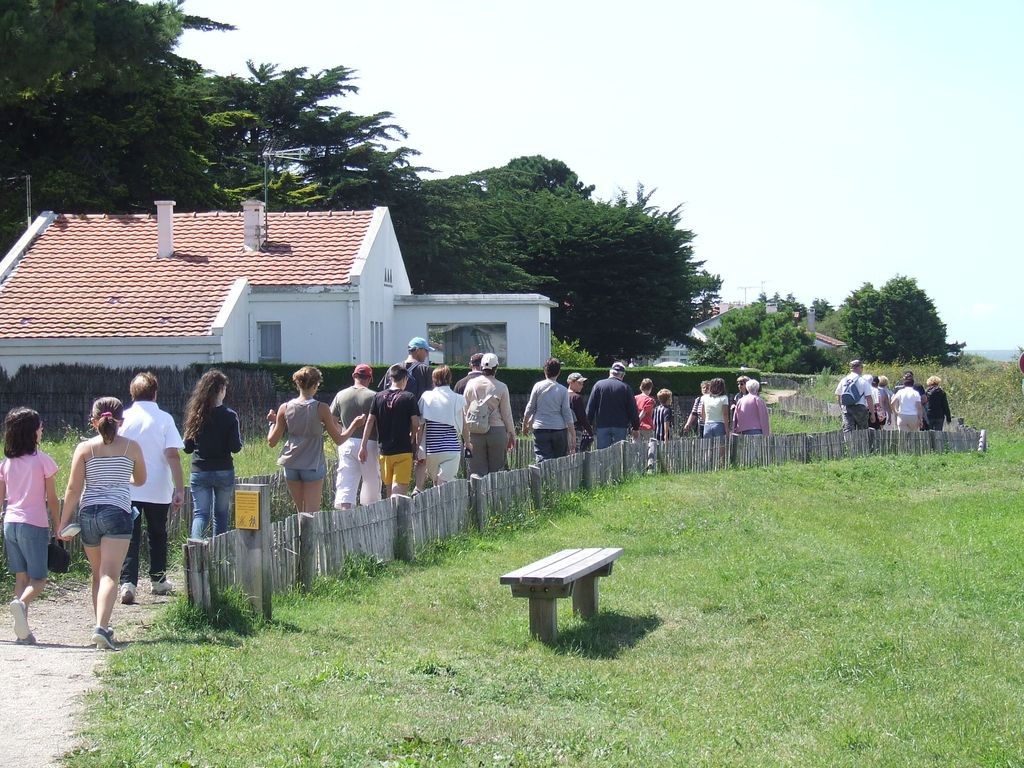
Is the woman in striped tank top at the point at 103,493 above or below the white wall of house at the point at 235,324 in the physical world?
below

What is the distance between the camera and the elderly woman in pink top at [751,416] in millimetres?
22109

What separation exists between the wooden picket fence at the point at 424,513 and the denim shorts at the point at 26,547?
1.06 m

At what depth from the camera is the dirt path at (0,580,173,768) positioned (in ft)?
20.7

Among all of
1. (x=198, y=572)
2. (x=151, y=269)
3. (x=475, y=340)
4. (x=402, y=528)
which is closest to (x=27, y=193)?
(x=151, y=269)

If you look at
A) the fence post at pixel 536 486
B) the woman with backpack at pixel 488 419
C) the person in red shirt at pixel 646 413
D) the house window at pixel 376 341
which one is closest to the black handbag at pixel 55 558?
the woman with backpack at pixel 488 419

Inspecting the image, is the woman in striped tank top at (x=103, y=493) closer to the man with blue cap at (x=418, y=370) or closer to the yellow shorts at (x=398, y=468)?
the yellow shorts at (x=398, y=468)

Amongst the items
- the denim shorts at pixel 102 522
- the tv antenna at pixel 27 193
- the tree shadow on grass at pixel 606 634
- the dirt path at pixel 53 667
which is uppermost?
the tv antenna at pixel 27 193

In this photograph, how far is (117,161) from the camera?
1807 inches

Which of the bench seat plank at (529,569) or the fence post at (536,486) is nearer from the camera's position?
the bench seat plank at (529,569)

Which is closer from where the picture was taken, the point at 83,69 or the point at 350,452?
the point at 350,452

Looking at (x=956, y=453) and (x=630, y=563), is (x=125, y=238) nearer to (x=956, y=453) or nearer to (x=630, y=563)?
(x=956, y=453)

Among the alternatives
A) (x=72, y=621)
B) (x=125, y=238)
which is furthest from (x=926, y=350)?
(x=72, y=621)

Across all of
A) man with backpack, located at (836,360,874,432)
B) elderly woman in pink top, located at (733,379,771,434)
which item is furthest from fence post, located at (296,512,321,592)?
man with backpack, located at (836,360,874,432)

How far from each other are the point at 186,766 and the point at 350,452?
768 cm
